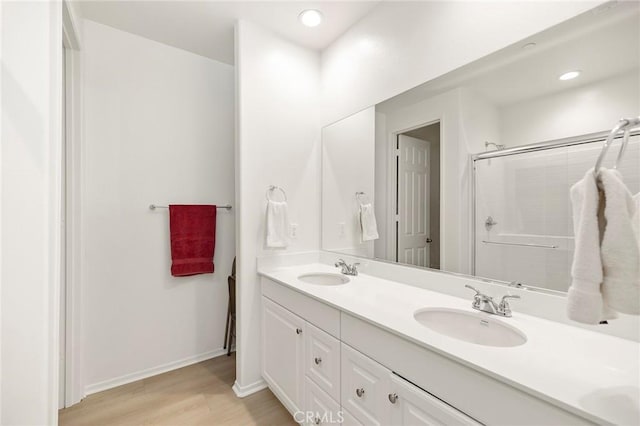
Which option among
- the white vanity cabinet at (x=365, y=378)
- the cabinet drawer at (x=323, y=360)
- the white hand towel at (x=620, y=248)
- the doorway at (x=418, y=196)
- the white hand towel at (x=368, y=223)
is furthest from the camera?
the white hand towel at (x=368, y=223)

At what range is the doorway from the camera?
1562 mm

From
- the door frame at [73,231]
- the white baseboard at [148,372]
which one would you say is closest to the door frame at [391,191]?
the white baseboard at [148,372]

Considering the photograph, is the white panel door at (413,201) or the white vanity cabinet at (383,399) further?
the white panel door at (413,201)

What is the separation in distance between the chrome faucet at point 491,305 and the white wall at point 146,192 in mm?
1986

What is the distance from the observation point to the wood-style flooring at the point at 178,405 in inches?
67.8

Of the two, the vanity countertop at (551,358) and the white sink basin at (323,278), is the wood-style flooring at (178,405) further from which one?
the vanity countertop at (551,358)

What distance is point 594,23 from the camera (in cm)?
104

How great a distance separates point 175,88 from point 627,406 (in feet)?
9.53

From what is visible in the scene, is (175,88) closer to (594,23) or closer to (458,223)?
(458,223)

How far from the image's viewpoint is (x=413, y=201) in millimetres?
1705

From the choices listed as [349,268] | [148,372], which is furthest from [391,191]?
[148,372]

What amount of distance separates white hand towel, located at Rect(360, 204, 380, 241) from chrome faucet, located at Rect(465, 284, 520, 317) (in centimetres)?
79

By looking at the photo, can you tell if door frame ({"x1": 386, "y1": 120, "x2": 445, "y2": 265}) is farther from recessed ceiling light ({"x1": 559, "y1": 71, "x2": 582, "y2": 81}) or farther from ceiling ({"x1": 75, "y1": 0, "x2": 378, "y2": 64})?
ceiling ({"x1": 75, "y1": 0, "x2": 378, "y2": 64})

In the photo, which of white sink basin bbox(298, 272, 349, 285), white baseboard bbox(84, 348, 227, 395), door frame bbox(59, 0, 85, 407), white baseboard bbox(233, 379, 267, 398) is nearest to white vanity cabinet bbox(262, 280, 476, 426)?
white baseboard bbox(233, 379, 267, 398)
